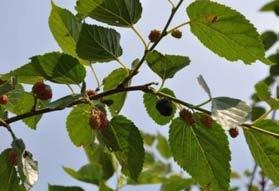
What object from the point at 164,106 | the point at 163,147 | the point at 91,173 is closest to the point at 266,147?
the point at 164,106

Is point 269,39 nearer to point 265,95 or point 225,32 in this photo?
point 265,95

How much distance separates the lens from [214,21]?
2.62 metres

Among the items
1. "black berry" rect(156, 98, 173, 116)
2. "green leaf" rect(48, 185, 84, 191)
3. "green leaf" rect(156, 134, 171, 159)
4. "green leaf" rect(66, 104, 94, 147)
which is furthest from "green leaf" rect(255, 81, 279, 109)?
"green leaf" rect(156, 134, 171, 159)

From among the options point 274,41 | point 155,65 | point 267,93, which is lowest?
point 267,93

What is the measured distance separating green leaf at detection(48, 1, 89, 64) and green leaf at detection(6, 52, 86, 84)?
0.57 feet

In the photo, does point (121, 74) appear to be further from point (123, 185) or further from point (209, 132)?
point (123, 185)

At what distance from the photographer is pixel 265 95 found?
3.23 m

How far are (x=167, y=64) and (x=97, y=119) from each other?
47 cm

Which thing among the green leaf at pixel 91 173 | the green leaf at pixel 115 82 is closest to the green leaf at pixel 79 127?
the green leaf at pixel 115 82

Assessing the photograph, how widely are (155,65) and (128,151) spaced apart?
0.42m

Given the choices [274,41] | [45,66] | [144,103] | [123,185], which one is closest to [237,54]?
[144,103]

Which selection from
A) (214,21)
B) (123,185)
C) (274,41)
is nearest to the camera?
(214,21)

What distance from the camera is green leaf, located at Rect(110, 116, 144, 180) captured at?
9.04 ft

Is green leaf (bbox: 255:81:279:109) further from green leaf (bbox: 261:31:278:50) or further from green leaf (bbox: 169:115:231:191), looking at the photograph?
green leaf (bbox: 261:31:278:50)
